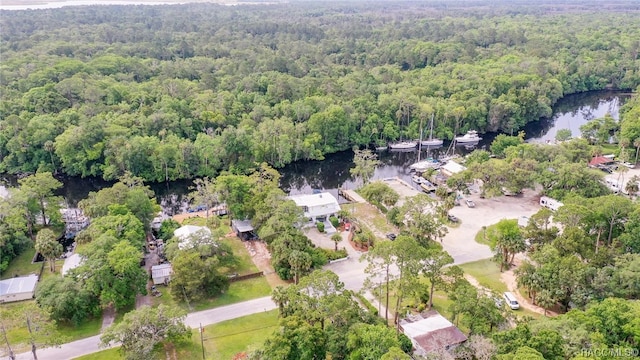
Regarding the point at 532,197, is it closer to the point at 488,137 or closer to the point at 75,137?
the point at 488,137

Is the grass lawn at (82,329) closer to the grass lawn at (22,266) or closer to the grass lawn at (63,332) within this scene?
the grass lawn at (63,332)

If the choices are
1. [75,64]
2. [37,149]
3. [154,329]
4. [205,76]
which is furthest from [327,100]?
[154,329]

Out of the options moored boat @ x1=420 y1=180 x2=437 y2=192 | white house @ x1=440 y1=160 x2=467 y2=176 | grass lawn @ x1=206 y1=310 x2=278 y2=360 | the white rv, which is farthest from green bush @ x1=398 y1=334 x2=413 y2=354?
white house @ x1=440 y1=160 x2=467 y2=176

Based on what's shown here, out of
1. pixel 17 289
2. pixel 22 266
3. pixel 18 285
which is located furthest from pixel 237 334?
pixel 22 266

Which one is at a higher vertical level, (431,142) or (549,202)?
(549,202)

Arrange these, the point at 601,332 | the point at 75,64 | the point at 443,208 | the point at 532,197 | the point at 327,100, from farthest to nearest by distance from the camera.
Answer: the point at 75,64 < the point at 327,100 < the point at 532,197 < the point at 443,208 < the point at 601,332

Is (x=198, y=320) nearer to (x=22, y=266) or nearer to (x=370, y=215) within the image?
(x=22, y=266)
